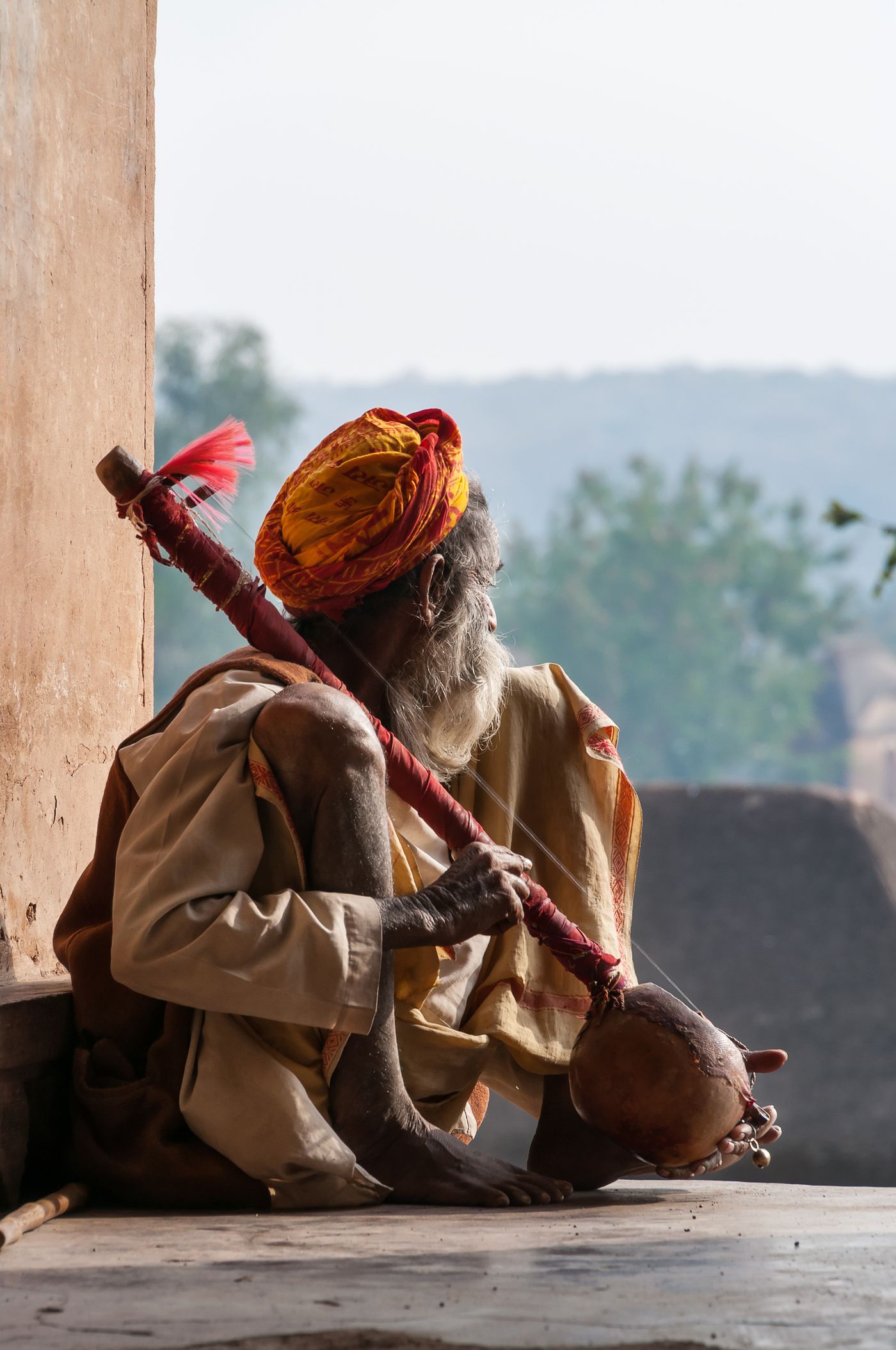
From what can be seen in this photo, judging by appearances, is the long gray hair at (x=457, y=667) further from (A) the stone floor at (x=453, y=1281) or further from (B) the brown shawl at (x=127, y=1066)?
(A) the stone floor at (x=453, y=1281)

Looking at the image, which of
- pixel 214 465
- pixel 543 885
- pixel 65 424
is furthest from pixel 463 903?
pixel 65 424

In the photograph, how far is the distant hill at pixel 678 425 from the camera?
10612 cm

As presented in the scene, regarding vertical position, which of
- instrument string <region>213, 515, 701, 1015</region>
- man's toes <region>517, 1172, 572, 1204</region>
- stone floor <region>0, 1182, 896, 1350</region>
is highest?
instrument string <region>213, 515, 701, 1015</region>

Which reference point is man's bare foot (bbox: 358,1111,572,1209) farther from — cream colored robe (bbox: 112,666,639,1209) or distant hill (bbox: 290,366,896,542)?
distant hill (bbox: 290,366,896,542)

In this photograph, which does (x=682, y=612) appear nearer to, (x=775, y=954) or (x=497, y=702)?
(x=775, y=954)

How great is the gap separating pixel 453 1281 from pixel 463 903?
0.73m

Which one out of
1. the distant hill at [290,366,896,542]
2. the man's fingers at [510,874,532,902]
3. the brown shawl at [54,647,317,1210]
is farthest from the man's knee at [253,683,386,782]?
the distant hill at [290,366,896,542]

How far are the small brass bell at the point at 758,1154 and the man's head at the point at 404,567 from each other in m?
0.96

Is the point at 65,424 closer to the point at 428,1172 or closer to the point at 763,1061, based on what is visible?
the point at 428,1172

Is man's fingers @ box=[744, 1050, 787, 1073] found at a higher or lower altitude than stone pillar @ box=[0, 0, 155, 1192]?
lower

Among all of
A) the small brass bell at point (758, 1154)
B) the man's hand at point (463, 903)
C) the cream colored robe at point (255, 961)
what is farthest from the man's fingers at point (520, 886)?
the small brass bell at point (758, 1154)

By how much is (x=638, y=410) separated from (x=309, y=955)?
119 m

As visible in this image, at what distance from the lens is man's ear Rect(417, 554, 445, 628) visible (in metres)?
3.01

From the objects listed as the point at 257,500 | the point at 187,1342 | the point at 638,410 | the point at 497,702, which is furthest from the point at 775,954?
the point at 638,410
